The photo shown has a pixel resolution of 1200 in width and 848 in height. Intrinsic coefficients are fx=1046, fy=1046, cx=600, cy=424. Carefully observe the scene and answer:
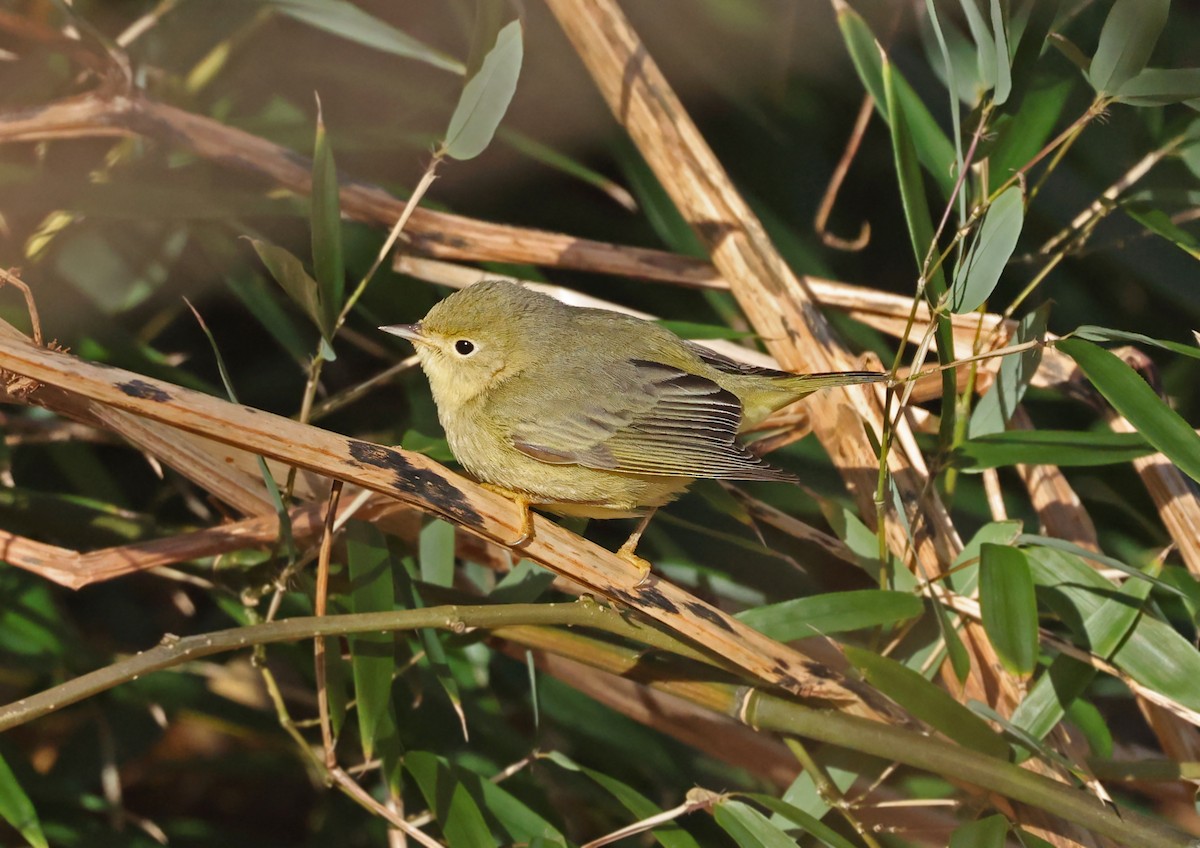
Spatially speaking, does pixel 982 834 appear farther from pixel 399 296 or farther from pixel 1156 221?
pixel 399 296

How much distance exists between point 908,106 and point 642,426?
1.04 m

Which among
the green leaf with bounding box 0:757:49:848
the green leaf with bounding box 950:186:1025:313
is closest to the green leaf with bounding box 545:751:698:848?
the green leaf with bounding box 0:757:49:848

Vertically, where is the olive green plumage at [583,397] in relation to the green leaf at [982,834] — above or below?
above

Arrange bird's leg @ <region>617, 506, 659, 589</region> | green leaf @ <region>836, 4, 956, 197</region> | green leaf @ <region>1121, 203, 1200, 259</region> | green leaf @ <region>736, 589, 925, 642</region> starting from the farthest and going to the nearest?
1. green leaf @ <region>836, 4, 956, 197</region>
2. green leaf @ <region>1121, 203, 1200, 259</region>
3. green leaf @ <region>736, 589, 925, 642</region>
4. bird's leg @ <region>617, 506, 659, 589</region>

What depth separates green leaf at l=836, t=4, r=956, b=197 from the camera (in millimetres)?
2346

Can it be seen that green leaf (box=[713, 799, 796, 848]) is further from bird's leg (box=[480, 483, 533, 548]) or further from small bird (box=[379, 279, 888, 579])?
bird's leg (box=[480, 483, 533, 548])

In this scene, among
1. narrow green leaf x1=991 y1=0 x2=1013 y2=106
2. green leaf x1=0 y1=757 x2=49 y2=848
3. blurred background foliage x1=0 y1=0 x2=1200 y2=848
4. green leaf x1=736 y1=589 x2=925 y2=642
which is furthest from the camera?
blurred background foliage x1=0 y1=0 x2=1200 y2=848

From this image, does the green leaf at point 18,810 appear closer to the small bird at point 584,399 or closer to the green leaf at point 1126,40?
the small bird at point 584,399

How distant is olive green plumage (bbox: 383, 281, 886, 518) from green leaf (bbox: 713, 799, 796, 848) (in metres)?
0.62

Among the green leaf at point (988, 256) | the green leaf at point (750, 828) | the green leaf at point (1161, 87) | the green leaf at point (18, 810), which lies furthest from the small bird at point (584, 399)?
the green leaf at point (18, 810)

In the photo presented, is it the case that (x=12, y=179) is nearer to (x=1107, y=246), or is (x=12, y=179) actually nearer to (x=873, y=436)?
(x=873, y=436)

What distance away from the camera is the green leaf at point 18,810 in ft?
6.41

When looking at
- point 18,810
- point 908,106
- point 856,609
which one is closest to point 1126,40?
point 908,106

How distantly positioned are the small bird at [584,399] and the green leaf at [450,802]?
565mm
